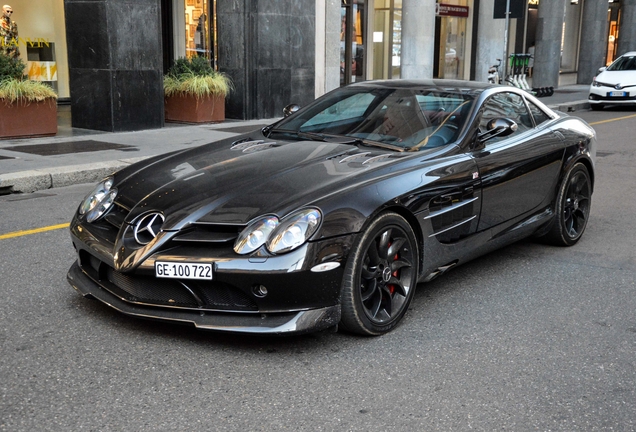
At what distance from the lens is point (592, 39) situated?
31.8m

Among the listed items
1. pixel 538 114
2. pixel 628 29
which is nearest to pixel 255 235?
pixel 538 114

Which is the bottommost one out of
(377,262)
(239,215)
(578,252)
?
(578,252)

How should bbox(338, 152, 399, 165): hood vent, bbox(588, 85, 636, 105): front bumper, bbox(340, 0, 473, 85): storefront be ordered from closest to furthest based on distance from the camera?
bbox(338, 152, 399, 165): hood vent
bbox(588, 85, 636, 105): front bumper
bbox(340, 0, 473, 85): storefront

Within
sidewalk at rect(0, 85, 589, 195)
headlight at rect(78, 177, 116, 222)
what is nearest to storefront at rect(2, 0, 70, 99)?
sidewalk at rect(0, 85, 589, 195)

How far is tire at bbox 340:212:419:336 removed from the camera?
13.5 ft

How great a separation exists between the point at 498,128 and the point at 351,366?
2.10 meters

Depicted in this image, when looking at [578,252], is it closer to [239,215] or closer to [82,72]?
[239,215]

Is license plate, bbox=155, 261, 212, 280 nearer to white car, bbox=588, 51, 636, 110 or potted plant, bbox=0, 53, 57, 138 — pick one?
potted plant, bbox=0, 53, 57, 138

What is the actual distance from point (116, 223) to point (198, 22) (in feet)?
48.3

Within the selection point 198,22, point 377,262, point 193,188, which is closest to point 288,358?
point 377,262

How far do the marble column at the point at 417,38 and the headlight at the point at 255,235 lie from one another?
17839mm

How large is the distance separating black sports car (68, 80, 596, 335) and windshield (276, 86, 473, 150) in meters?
0.01

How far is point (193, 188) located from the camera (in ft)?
14.3

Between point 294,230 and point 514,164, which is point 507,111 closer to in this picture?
Answer: point 514,164
